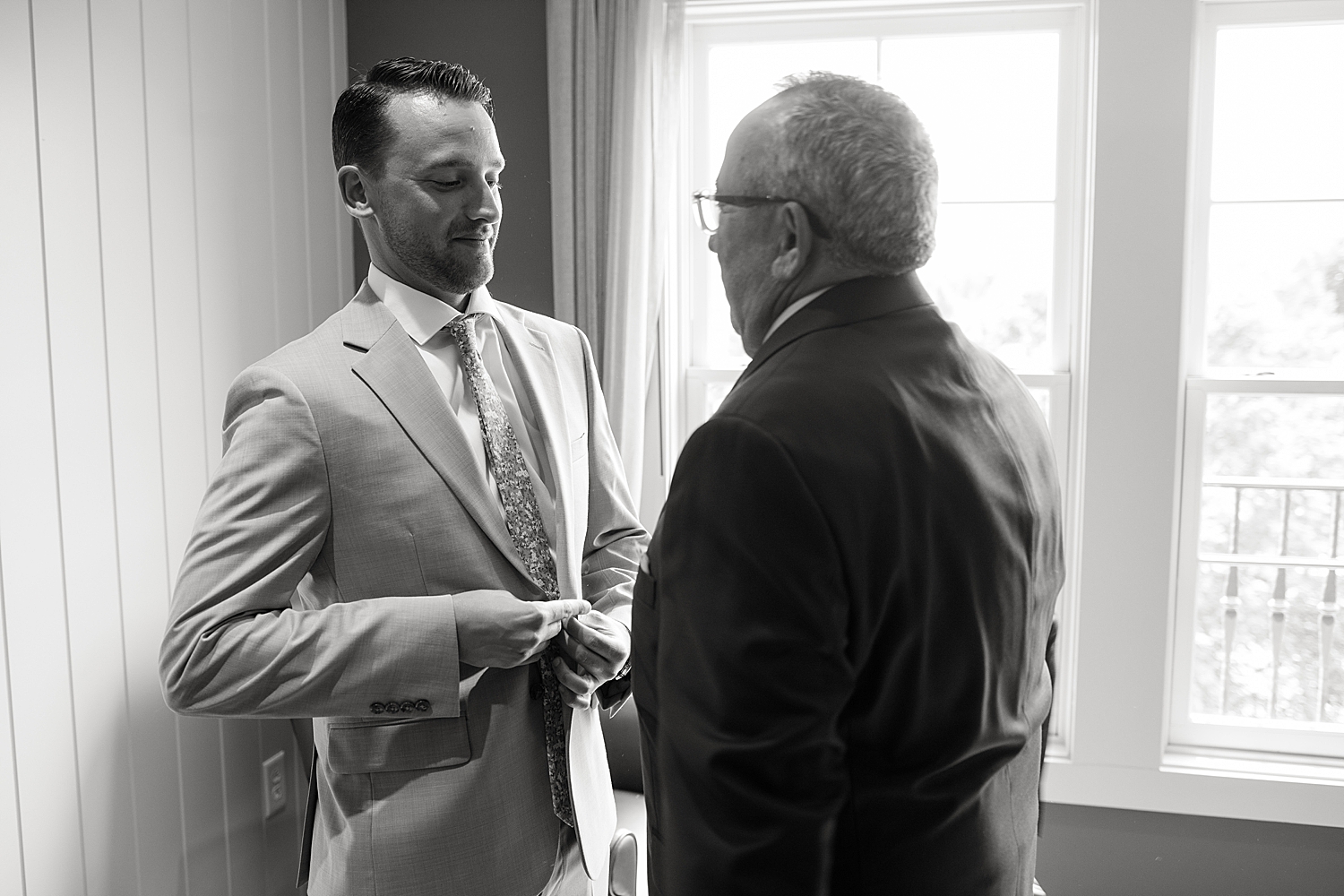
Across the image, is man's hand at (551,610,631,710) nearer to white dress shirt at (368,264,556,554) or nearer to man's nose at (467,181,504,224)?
white dress shirt at (368,264,556,554)

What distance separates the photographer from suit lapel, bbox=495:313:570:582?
141 cm

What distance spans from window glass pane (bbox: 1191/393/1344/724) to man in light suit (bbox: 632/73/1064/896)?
189cm

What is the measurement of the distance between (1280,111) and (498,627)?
7.89ft

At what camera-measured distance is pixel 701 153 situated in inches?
110

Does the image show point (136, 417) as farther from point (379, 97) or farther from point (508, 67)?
point (508, 67)

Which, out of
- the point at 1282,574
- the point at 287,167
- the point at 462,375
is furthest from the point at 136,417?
the point at 1282,574

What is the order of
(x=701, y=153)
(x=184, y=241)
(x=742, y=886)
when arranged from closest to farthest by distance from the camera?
(x=742, y=886), (x=184, y=241), (x=701, y=153)

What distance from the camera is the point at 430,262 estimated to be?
1.40 m

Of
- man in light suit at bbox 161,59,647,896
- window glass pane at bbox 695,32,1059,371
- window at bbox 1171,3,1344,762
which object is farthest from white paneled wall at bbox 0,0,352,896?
window at bbox 1171,3,1344,762

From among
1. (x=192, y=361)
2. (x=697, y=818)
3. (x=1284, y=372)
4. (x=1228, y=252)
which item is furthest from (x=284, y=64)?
(x=1284, y=372)

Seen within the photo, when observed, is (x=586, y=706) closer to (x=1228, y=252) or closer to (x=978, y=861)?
(x=978, y=861)

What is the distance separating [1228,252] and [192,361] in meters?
2.50

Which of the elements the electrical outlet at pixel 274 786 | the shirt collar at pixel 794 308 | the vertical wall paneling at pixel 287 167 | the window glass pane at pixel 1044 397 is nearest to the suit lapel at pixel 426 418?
the shirt collar at pixel 794 308

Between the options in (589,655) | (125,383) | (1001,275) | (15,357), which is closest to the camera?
(589,655)
